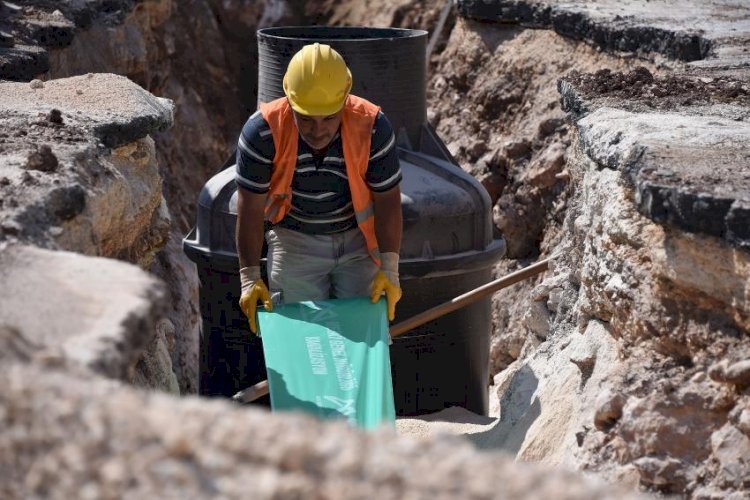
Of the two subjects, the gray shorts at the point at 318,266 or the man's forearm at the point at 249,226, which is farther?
the gray shorts at the point at 318,266

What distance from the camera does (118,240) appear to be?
467 centimetres

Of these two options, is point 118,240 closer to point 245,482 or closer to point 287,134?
point 287,134

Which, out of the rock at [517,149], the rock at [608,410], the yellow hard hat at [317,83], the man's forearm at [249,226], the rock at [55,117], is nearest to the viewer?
the rock at [608,410]

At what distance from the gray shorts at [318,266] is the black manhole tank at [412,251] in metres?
1.14

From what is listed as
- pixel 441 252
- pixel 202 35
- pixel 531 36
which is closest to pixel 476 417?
pixel 441 252

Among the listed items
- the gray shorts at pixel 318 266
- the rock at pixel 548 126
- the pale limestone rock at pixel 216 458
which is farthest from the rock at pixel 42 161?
the rock at pixel 548 126

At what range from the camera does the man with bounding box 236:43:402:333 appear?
470 cm

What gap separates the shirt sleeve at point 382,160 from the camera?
4746mm

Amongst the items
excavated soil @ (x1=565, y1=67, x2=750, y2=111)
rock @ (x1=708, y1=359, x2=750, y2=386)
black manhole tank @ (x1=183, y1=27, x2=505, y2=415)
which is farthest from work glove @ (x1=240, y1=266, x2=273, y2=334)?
rock @ (x1=708, y1=359, x2=750, y2=386)

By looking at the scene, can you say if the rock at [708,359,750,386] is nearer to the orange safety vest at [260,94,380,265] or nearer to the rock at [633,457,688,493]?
the rock at [633,457,688,493]

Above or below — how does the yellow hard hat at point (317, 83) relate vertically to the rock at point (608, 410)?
above

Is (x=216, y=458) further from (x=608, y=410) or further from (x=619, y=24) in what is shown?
(x=619, y=24)

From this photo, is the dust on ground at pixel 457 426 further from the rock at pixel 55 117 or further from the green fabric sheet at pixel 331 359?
the rock at pixel 55 117

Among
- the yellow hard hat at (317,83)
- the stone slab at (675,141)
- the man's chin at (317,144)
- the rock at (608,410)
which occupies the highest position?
the yellow hard hat at (317,83)
